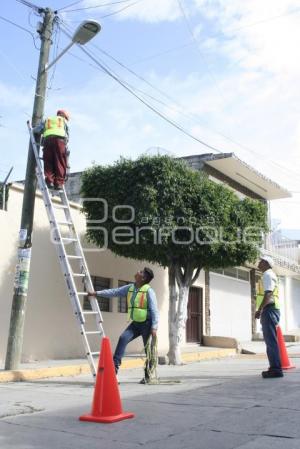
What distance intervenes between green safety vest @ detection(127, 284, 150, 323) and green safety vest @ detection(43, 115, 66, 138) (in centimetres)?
299

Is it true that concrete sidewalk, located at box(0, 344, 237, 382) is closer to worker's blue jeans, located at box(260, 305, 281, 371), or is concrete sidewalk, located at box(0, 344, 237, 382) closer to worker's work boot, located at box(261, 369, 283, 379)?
worker's work boot, located at box(261, 369, 283, 379)

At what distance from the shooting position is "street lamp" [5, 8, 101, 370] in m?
8.98

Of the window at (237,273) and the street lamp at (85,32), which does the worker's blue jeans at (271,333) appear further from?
the window at (237,273)

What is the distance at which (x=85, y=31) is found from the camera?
8984mm

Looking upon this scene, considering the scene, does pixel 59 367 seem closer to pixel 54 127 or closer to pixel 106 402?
pixel 54 127

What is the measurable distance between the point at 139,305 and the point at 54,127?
10.9 ft

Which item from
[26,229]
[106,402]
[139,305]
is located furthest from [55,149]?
[106,402]

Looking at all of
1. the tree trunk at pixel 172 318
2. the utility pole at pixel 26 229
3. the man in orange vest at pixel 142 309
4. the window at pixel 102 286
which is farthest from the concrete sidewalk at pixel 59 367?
the window at pixel 102 286

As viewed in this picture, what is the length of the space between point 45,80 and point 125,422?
6.38 m

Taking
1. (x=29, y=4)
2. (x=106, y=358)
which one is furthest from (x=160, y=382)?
(x=29, y=4)

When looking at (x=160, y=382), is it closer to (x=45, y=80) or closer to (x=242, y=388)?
(x=242, y=388)

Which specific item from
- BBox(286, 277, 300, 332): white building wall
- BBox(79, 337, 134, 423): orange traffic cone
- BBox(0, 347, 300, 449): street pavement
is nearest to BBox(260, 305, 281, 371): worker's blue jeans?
BBox(0, 347, 300, 449): street pavement

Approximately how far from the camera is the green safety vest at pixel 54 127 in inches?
361

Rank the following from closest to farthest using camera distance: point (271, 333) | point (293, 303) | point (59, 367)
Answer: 1. point (271, 333)
2. point (59, 367)
3. point (293, 303)
